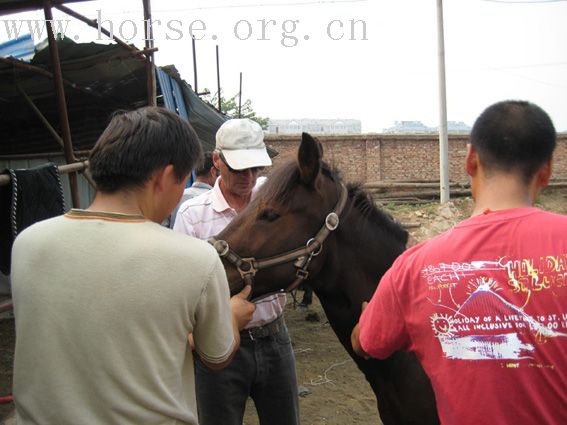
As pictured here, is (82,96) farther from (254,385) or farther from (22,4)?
(254,385)

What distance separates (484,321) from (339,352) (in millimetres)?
5462

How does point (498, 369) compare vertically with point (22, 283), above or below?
below

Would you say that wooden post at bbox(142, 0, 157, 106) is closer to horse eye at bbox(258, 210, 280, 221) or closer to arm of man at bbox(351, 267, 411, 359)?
horse eye at bbox(258, 210, 280, 221)

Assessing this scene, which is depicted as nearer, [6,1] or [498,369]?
[498,369]

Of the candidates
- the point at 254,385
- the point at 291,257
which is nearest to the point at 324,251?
the point at 291,257

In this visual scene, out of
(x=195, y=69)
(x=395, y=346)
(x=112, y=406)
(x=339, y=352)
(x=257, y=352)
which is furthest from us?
(x=195, y=69)

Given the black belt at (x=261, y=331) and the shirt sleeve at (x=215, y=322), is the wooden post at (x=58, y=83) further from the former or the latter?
the shirt sleeve at (x=215, y=322)

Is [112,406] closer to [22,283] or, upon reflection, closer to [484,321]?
[22,283]

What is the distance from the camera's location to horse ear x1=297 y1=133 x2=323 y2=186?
2.12 m

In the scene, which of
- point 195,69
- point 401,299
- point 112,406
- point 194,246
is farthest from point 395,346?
point 195,69

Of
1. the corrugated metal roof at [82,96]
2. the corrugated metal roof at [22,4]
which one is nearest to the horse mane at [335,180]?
the corrugated metal roof at [22,4]

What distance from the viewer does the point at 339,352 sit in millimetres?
6434

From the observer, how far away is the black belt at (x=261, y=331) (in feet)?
7.82

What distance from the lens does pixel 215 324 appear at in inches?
51.3
